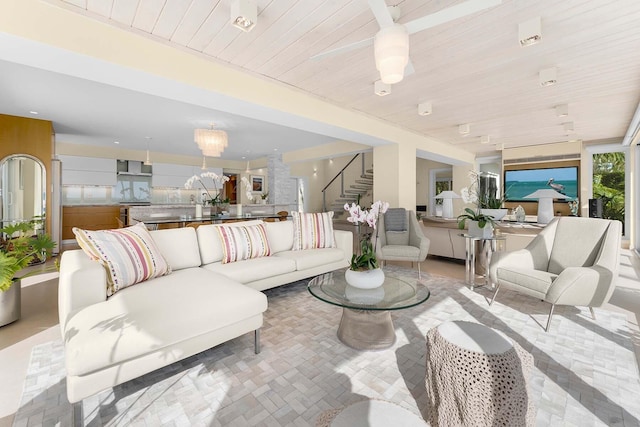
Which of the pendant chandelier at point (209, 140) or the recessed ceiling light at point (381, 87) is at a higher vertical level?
the recessed ceiling light at point (381, 87)

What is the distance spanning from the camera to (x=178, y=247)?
2.68 metres

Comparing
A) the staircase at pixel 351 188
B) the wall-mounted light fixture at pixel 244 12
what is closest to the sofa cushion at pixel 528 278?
the wall-mounted light fixture at pixel 244 12

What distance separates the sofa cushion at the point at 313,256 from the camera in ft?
10.6

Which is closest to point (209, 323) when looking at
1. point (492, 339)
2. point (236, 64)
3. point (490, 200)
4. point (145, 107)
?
point (492, 339)

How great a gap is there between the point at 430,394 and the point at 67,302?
2.14m

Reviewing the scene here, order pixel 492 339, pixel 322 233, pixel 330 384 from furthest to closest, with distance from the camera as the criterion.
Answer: pixel 322 233 → pixel 330 384 → pixel 492 339

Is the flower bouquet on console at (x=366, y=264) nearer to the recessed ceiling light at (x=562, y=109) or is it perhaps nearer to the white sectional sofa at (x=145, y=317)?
the white sectional sofa at (x=145, y=317)

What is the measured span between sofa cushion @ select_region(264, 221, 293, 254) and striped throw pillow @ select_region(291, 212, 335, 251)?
7 cm

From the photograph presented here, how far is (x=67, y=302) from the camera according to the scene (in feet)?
5.55

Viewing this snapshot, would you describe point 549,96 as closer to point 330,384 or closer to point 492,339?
point 492,339

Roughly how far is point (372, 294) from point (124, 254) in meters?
1.87

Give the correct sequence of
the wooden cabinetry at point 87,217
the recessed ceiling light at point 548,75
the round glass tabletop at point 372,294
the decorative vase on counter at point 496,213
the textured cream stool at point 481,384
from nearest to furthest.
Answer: the textured cream stool at point 481,384 < the round glass tabletop at point 372,294 < the recessed ceiling light at point 548,75 < the decorative vase on counter at point 496,213 < the wooden cabinetry at point 87,217

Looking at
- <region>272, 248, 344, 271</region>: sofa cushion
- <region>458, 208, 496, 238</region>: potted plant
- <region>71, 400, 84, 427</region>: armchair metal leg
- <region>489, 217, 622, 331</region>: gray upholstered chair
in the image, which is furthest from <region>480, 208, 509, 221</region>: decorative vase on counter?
<region>71, 400, 84, 427</region>: armchair metal leg

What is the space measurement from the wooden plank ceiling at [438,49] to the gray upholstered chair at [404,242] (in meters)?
1.84
